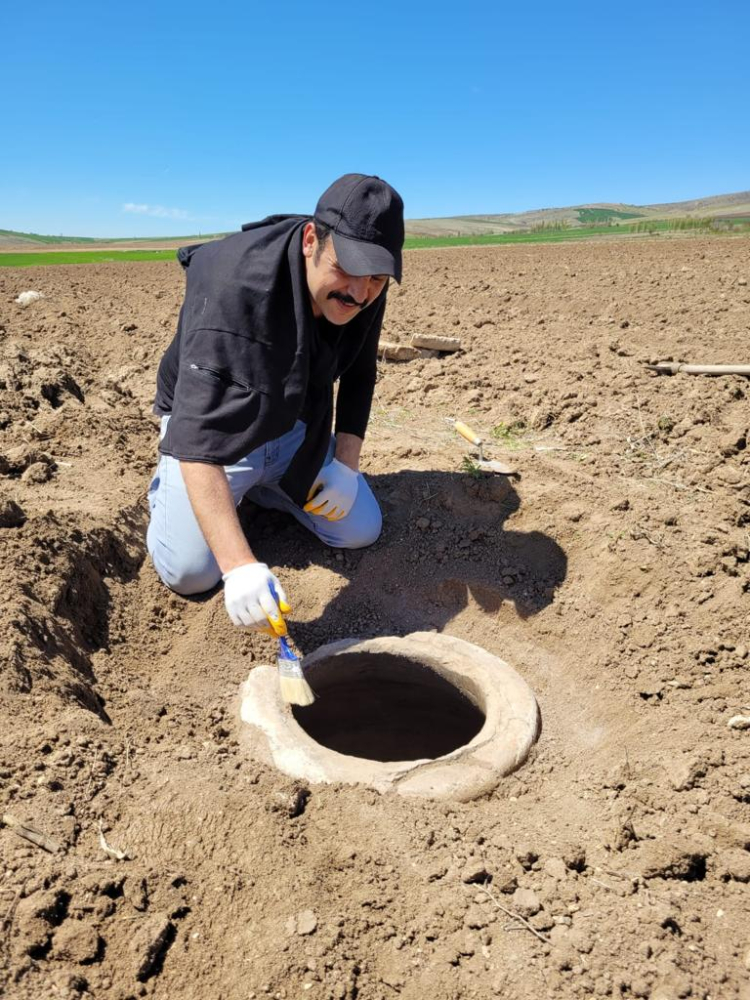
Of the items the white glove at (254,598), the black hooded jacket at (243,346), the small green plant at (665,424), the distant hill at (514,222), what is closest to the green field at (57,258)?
the distant hill at (514,222)

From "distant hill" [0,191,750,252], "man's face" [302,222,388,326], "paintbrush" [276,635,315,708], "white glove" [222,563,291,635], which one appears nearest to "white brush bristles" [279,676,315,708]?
"paintbrush" [276,635,315,708]

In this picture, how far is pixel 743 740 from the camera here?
7.77 feet

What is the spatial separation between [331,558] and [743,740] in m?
1.92

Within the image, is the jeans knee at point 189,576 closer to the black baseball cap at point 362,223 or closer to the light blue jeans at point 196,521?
the light blue jeans at point 196,521

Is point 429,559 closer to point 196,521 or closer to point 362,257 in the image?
point 196,521

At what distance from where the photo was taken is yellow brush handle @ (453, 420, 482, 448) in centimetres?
396

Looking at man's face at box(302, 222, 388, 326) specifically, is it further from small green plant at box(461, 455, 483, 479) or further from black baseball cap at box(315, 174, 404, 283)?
small green plant at box(461, 455, 483, 479)

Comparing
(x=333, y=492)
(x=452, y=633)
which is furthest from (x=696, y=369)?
(x=333, y=492)

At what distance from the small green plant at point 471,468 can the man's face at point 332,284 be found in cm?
131

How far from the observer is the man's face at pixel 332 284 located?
248 centimetres

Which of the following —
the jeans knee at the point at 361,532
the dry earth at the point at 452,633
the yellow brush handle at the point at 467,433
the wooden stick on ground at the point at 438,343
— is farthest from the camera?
the wooden stick on ground at the point at 438,343

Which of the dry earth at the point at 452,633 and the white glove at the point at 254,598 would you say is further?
the white glove at the point at 254,598

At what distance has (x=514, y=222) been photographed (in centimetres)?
5053

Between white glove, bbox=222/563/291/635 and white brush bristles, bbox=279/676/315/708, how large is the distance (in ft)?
0.57
